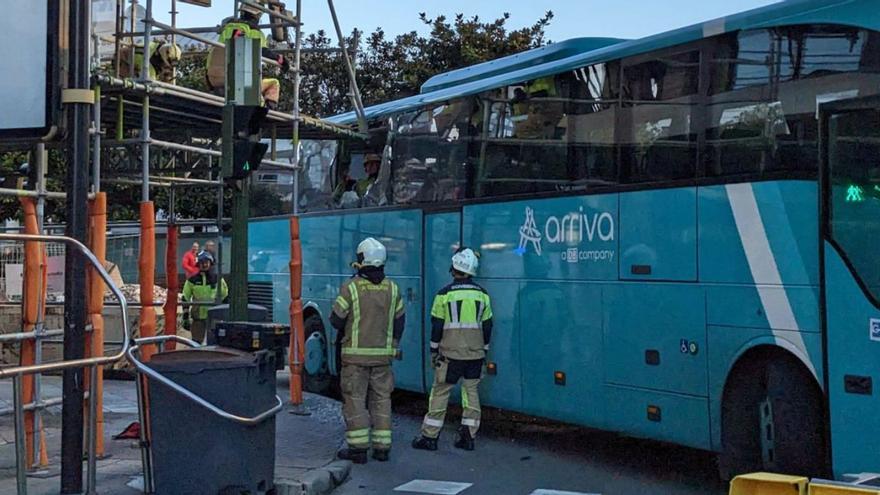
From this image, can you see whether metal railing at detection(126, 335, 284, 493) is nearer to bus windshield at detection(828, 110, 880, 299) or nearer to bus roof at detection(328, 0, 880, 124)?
bus windshield at detection(828, 110, 880, 299)

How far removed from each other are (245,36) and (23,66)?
283 cm

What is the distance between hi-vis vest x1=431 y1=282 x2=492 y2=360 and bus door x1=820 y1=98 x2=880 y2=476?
3503 millimetres

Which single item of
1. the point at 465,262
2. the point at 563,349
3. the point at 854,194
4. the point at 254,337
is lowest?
the point at 563,349

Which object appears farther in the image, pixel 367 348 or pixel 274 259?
pixel 274 259

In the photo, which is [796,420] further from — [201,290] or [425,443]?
[201,290]

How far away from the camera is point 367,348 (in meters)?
9.22

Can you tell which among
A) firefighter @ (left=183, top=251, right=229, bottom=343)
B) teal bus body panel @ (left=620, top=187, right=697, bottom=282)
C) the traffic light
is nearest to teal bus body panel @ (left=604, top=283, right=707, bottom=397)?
teal bus body panel @ (left=620, top=187, right=697, bottom=282)

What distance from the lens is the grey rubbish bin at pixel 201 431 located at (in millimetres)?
6793

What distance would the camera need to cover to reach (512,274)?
1012 cm

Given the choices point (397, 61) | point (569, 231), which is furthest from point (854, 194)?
point (397, 61)

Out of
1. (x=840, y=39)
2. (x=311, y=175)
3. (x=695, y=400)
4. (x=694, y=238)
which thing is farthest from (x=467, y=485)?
(x=311, y=175)

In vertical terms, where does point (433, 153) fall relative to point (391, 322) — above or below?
above

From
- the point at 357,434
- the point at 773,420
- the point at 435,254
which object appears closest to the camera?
the point at 773,420

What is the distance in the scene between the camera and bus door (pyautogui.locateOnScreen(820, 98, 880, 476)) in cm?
677
